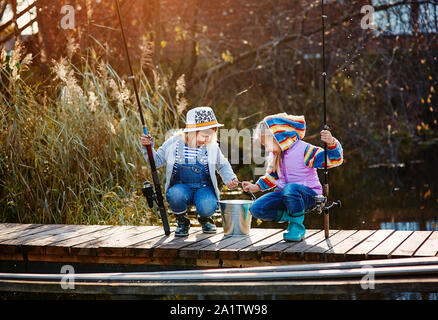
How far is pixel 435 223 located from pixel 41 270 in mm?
3576

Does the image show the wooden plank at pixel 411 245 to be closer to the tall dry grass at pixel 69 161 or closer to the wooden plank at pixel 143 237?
the wooden plank at pixel 143 237

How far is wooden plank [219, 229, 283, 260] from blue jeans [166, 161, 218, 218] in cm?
38

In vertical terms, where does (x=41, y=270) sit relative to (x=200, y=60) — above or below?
below

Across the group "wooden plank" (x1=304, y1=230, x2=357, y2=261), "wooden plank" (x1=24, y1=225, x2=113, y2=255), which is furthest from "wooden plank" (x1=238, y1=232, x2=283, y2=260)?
"wooden plank" (x1=24, y1=225, x2=113, y2=255)

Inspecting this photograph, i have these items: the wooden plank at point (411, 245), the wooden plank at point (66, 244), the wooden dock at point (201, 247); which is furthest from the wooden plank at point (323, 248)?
the wooden plank at point (66, 244)

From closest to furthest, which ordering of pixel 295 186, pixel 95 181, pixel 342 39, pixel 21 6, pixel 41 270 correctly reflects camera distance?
pixel 295 186 → pixel 41 270 → pixel 95 181 → pixel 21 6 → pixel 342 39

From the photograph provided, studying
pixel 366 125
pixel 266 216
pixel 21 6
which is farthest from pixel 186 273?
pixel 366 125

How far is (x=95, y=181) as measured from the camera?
6066 millimetres

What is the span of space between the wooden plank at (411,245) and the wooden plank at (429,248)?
0.03 meters

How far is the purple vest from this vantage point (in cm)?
455

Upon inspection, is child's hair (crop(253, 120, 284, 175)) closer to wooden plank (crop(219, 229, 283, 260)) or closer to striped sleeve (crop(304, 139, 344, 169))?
striped sleeve (crop(304, 139, 344, 169))

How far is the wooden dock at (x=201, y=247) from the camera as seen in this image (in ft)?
13.9

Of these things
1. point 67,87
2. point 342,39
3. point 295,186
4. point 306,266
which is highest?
point 342,39
